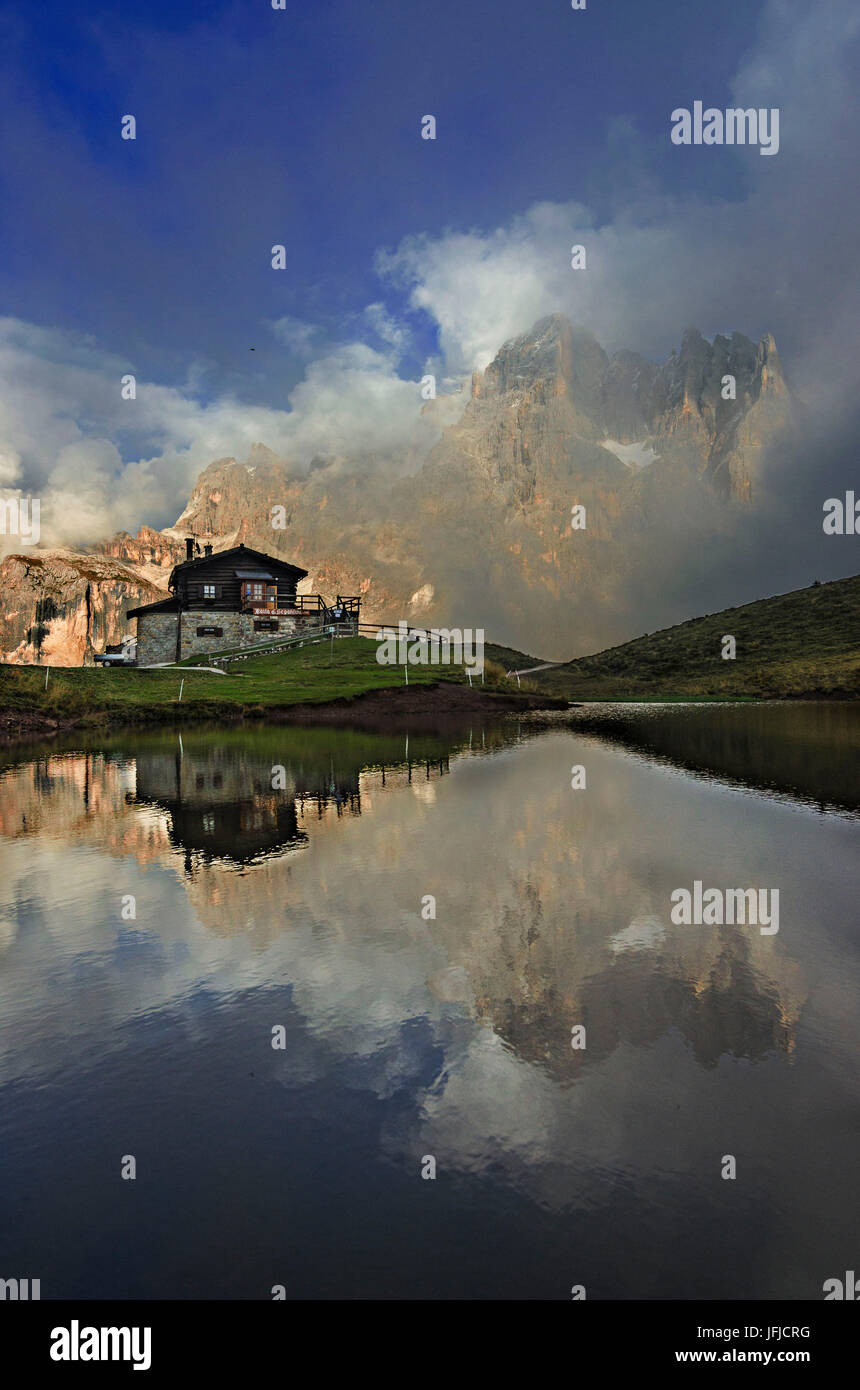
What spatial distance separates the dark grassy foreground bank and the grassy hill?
26.6 metres

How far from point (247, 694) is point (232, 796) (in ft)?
110

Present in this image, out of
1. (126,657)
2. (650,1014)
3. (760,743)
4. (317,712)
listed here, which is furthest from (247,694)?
(650,1014)

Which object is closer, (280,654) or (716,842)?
(716,842)

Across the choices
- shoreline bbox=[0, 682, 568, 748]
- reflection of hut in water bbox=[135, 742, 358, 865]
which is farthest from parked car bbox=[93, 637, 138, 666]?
reflection of hut in water bbox=[135, 742, 358, 865]

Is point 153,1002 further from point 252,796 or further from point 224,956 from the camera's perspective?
point 252,796

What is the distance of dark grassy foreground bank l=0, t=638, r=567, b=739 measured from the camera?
1671 inches

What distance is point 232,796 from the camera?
19.7 m

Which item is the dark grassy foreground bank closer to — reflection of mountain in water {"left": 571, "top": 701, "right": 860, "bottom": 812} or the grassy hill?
reflection of mountain in water {"left": 571, "top": 701, "right": 860, "bottom": 812}

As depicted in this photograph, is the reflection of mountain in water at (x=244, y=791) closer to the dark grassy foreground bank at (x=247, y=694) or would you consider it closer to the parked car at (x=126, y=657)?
the dark grassy foreground bank at (x=247, y=694)

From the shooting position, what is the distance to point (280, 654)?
2943 inches

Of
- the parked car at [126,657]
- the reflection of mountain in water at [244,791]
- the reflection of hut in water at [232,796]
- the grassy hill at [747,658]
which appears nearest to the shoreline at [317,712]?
the reflection of mountain in water at [244,791]

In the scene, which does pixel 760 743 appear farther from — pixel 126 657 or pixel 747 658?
pixel 747 658
